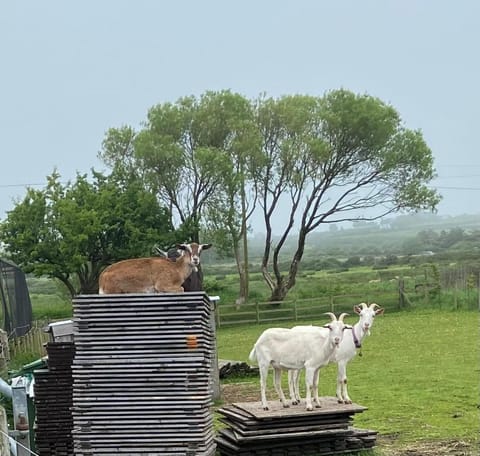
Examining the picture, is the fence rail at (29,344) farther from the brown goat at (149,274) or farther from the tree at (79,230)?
the tree at (79,230)

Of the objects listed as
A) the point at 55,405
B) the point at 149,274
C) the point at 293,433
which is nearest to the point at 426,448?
the point at 293,433

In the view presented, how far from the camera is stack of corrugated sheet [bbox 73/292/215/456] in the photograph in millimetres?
8289

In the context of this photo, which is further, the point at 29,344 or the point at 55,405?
the point at 29,344

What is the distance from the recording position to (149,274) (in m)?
9.34

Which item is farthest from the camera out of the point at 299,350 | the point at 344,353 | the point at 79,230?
the point at 79,230

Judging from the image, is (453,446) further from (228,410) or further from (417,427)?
(228,410)

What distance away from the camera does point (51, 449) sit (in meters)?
9.23

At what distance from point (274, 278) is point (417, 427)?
114 feet

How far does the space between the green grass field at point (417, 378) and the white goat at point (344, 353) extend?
1.15 m

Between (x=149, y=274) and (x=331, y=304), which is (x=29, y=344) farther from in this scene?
(x=331, y=304)

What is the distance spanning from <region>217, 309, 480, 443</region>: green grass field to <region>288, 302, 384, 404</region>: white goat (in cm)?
115

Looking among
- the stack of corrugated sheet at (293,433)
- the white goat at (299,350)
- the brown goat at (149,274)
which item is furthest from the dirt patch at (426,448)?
the brown goat at (149,274)

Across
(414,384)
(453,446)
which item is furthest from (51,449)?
(414,384)

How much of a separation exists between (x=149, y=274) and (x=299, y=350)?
1.88m
